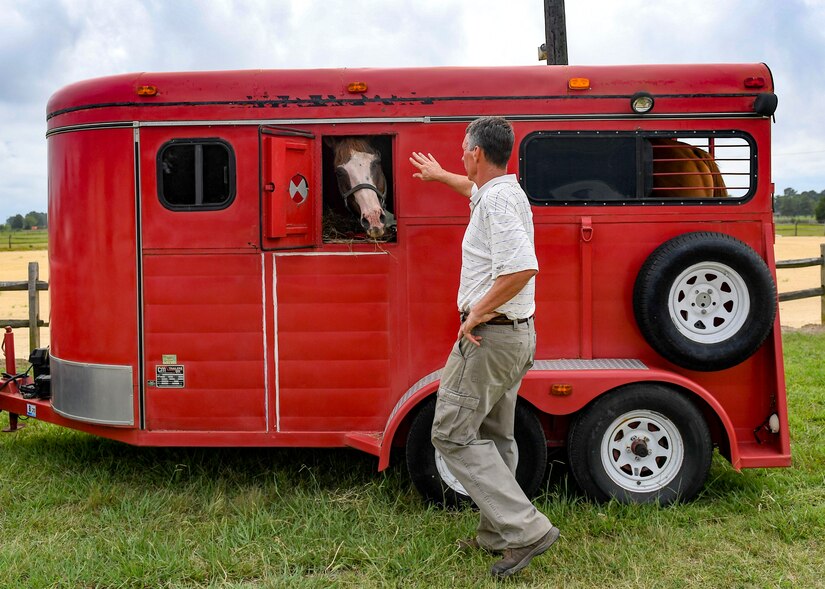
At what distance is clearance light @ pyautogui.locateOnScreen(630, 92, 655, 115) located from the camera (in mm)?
5062

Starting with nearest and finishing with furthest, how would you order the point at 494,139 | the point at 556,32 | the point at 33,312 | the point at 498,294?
the point at 498,294 < the point at 494,139 < the point at 556,32 < the point at 33,312

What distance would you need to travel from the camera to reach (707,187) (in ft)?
16.8

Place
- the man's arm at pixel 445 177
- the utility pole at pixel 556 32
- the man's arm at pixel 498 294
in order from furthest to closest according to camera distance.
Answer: the utility pole at pixel 556 32 < the man's arm at pixel 445 177 < the man's arm at pixel 498 294

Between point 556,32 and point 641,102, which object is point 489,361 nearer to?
point 641,102

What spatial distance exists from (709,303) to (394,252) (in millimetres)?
1889

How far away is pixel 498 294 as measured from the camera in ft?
12.3

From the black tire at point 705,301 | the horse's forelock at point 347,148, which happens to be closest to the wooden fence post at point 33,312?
the horse's forelock at point 347,148

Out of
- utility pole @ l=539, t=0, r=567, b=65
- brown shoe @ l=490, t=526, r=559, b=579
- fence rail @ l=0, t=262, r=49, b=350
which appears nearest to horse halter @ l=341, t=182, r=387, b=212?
brown shoe @ l=490, t=526, r=559, b=579

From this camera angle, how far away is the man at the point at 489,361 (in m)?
3.88

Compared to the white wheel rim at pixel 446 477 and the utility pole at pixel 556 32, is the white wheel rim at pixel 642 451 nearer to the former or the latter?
the white wheel rim at pixel 446 477

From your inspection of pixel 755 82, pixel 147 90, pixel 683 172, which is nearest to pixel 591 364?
pixel 683 172

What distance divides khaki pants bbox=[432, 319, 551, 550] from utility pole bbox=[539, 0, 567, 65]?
6369 mm

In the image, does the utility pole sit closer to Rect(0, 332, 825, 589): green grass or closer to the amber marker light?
the amber marker light

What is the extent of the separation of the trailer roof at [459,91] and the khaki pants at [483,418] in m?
1.72
